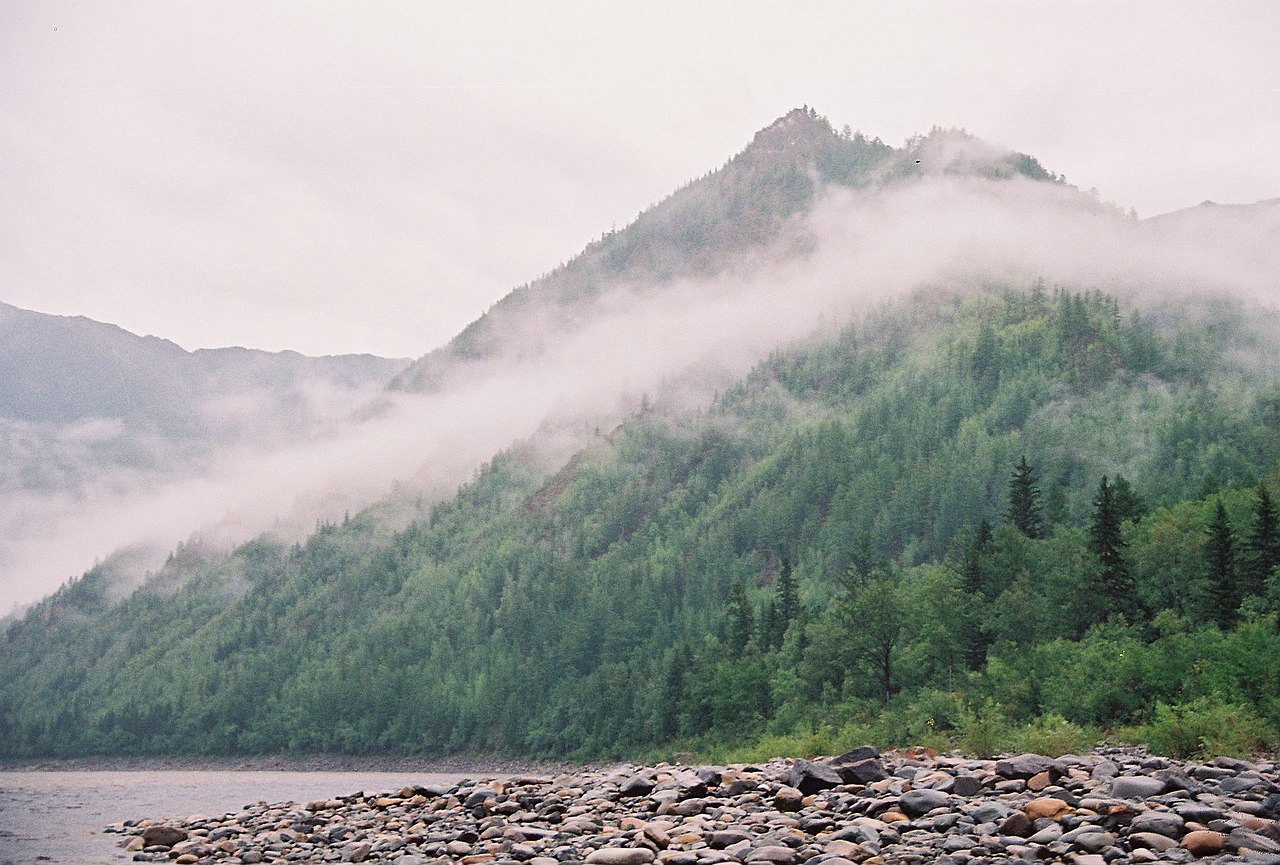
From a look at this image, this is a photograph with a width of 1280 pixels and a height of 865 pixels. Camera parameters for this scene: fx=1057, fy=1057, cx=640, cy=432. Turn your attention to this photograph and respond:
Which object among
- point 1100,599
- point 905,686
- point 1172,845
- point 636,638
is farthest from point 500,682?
point 1172,845

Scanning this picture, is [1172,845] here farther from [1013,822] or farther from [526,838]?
[526,838]

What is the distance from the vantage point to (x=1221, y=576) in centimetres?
6475

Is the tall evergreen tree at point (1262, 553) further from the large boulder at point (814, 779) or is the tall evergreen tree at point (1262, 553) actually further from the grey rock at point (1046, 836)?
the grey rock at point (1046, 836)

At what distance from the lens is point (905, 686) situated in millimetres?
78250

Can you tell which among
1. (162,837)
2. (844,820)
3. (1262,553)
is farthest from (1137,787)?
(1262,553)

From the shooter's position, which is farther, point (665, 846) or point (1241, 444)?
point (1241, 444)

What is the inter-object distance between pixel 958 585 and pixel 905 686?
9.36 metres

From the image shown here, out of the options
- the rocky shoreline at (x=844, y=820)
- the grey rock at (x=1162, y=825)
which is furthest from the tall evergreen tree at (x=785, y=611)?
the grey rock at (x=1162, y=825)

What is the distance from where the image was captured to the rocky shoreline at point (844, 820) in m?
20.6

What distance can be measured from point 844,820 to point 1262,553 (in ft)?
180

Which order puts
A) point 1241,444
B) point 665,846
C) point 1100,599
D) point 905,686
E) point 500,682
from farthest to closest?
point 500,682
point 1241,444
point 905,686
point 1100,599
point 665,846

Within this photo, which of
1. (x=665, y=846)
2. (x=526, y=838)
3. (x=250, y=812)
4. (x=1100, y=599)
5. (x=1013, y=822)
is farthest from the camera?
(x=1100, y=599)

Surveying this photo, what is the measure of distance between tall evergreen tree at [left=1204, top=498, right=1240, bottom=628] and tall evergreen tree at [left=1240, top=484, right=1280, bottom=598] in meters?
1.03

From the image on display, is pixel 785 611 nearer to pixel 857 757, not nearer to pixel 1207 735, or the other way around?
pixel 1207 735
